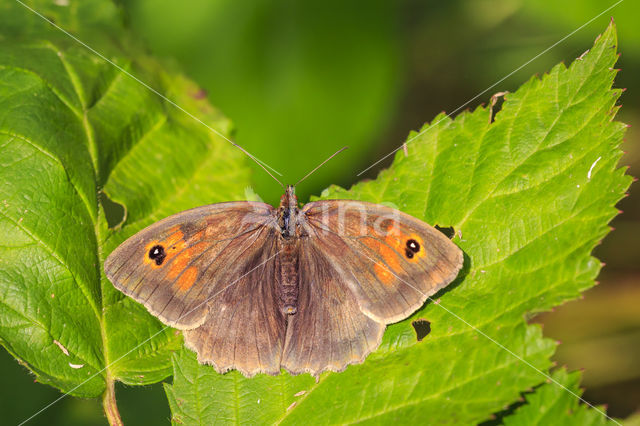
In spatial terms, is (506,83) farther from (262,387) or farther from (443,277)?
(262,387)

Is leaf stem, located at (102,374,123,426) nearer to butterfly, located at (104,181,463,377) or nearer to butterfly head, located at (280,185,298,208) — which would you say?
butterfly, located at (104,181,463,377)

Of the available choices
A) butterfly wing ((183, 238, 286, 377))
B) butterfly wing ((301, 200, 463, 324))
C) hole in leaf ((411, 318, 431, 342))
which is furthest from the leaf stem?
hole in leaf ((411, 318, 431, 342))

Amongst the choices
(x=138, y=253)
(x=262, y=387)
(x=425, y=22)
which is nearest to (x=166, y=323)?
(x=138, y=253)

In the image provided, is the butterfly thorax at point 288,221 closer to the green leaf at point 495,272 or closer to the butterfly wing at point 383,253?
the butterfly wing at point 383,253

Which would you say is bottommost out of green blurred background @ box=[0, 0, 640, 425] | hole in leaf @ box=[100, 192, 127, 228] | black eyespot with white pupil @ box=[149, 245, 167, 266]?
black eyespot with white pupil @ box=[149, 245, 167, 266]

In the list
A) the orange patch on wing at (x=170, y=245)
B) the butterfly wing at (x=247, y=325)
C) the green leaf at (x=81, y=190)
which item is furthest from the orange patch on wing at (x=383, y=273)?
the green leaf at (x=81, y=190)

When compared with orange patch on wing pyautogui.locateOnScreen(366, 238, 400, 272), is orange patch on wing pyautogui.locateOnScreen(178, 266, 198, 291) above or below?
above
